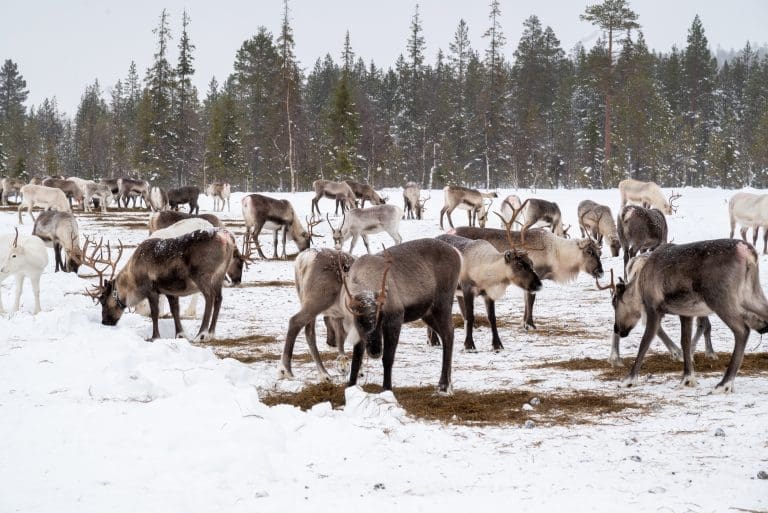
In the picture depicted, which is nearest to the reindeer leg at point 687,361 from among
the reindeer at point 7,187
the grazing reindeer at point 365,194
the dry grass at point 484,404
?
the dry grass at point 484,404

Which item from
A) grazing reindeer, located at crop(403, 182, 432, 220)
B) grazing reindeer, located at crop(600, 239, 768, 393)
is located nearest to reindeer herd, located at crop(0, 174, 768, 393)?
grazing reindeer, located at crop(600, 239, 768, 393)

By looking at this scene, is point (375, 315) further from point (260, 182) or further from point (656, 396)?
point (260, 182)

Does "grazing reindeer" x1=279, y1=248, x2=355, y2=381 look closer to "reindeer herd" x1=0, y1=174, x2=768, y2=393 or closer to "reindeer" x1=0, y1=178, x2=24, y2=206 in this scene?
"reindeer herd" x1=0, y1=174, x2=768, y2=393

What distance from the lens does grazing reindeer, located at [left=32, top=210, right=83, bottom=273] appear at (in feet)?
54.6

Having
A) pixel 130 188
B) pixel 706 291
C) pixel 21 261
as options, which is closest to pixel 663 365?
pixel 706 291

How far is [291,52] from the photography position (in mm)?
45812

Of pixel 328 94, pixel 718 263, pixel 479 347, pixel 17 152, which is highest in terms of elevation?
pixel 328 94

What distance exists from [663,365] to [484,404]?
269 centimetres

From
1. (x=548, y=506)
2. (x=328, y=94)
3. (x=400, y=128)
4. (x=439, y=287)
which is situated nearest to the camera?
(x=548, y=506)

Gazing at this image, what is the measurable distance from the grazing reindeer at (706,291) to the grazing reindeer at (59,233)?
13881 millimetres

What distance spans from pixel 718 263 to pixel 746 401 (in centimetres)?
129

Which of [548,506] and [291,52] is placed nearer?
[548,506]

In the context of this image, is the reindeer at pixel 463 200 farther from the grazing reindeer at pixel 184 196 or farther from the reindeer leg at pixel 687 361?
the reindeer leg at pixel 687 361

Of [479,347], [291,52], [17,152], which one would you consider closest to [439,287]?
[479,347]
